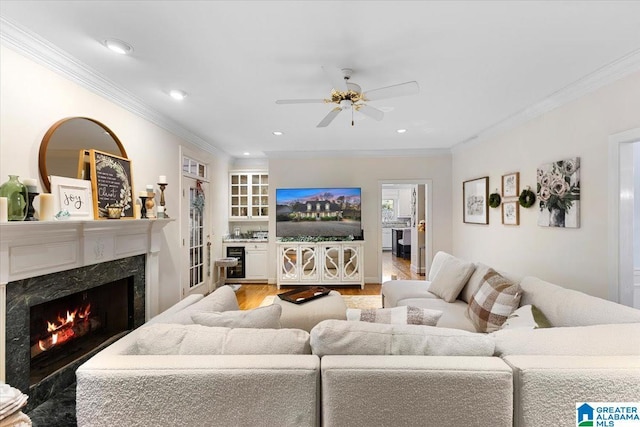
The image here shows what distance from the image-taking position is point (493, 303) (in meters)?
2.26

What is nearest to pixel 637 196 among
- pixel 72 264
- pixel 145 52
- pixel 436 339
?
pixel 436 339

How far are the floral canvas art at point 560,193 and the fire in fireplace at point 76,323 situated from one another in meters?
4.20

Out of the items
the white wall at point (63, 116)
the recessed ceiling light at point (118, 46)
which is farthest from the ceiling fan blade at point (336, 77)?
the white wall at point (63, 116)

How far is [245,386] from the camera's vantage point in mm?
1188

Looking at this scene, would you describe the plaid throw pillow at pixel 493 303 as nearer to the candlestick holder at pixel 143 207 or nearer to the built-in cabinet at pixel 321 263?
the built-in cabinet at pixel 321 263

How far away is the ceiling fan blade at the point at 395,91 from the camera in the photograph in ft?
7.39

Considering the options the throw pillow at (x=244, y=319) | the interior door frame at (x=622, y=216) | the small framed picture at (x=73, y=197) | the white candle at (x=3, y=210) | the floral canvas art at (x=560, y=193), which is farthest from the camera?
the floral canvas art at (x=560, y=193)

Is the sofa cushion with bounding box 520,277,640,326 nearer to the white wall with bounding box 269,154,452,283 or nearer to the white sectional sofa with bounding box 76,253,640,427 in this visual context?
the white sectional sofa with bounding box 76,253,640,427

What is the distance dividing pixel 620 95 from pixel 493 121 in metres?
1.55

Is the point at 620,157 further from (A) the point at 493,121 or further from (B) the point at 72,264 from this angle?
(B) the point at 72,264

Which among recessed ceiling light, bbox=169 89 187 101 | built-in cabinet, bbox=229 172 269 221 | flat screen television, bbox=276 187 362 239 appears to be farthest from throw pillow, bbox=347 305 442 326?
built-in cabinet, bbox=229 172 269 221

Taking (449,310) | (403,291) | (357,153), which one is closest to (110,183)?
(403,291)

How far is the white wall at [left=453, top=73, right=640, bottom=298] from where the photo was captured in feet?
8.30

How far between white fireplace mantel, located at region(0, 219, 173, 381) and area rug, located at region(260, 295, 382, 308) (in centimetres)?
174
